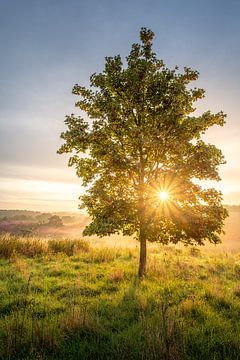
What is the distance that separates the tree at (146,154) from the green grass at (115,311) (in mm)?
2004

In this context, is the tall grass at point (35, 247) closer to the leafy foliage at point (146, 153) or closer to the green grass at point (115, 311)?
the green grass at point (115, 311)

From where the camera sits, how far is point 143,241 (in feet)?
42.3

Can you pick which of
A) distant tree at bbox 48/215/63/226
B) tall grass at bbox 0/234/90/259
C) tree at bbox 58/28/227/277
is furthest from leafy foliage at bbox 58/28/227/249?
distant tree at bbox 48/215/63/226

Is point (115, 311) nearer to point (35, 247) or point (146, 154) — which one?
point (146, 154)

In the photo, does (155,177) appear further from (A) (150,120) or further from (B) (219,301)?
(B) (219,301)

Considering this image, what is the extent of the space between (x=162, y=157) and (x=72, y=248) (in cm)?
1037

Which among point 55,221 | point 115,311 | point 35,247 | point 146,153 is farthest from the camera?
point 55,221

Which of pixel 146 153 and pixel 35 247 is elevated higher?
pixel 146 153

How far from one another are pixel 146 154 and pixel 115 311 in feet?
22.8

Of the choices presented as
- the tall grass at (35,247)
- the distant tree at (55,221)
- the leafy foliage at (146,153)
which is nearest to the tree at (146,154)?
the leafy foliage at (146,153)

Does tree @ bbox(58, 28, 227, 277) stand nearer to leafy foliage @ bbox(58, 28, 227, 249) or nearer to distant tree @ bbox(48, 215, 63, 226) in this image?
leafy foliage @ bbox(58, 28, 227, 249)

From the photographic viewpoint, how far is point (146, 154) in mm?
12781

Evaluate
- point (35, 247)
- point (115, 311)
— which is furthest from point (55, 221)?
point (115, 311)

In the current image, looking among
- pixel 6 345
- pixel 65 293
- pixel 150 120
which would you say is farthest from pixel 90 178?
pixel 6 345
